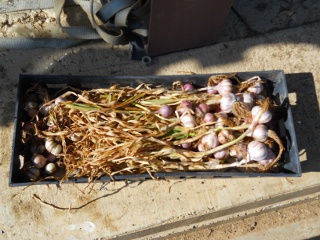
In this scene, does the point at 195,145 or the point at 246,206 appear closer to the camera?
the point at 195,145

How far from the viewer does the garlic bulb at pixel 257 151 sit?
5.85ft

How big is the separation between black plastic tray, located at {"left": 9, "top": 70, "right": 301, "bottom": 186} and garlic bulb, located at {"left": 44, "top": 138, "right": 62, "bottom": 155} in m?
0.14

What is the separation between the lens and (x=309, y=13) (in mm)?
2357

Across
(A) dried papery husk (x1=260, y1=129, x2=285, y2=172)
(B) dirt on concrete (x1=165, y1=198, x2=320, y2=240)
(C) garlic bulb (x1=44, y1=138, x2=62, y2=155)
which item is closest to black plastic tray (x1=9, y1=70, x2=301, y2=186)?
(A) dried papery husk (x1=260, y1=129, x2=285, y2=172)

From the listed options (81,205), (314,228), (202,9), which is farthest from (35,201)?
(314,228)

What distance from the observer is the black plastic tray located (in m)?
1.83

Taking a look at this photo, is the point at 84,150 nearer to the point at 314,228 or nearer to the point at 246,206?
the point at 246,206

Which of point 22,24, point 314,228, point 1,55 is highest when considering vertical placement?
point 22,24

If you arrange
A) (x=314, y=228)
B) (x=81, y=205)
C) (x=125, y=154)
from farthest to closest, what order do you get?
1. (x=314, y=228)
2. (x=81, y=205)
3. (x=125, y=154)

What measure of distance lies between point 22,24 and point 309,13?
65.6 inches

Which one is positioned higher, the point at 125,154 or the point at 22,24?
the point at 22,24

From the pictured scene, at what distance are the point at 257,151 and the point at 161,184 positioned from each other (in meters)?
0.54

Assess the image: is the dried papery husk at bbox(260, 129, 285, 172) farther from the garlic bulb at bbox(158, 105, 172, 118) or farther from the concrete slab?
the garlic bulb at bbox(158, 105, 172, 118)

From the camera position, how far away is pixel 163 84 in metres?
2.04
